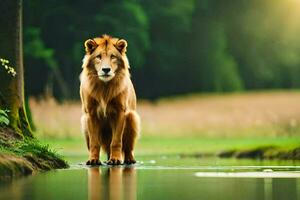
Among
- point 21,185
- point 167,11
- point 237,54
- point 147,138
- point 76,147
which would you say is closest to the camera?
point 21,185

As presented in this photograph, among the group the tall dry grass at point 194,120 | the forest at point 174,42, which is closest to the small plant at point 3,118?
the tall dry grass at point 194,120

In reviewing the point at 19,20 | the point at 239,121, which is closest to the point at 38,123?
the point at 239,121

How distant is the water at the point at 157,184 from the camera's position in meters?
11.2

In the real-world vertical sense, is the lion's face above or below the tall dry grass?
below

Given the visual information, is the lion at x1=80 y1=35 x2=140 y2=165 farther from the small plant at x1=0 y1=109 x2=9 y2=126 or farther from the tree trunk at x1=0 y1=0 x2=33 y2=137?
the tree trunk at x1=0 y1=0 x2=33 y2=137

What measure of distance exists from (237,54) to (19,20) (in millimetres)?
47449

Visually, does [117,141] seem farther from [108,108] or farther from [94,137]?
[108,108]

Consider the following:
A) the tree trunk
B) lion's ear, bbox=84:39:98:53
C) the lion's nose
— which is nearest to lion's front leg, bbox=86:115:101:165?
the lion's nose

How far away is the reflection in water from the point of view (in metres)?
11.1

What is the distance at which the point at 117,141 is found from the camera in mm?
15961

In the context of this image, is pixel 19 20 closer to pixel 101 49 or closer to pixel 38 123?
pixel 101 49

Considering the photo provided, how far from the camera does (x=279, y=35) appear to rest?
64.8 m

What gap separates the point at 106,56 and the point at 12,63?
96.5 inches

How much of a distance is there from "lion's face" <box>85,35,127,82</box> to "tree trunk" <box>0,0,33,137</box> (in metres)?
1.93
